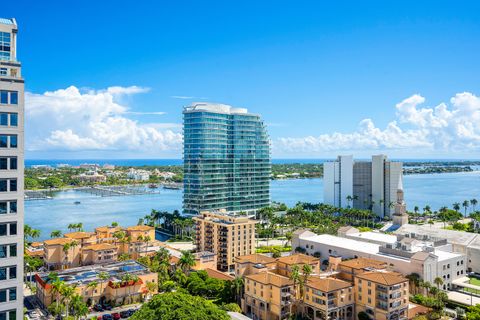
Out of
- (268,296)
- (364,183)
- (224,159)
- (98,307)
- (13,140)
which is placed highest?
(13,140)

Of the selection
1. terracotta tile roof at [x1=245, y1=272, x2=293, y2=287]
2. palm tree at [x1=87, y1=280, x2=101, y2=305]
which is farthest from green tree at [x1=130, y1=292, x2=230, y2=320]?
palm tree at [x1=87, y1=280, x2=101, y2=305]

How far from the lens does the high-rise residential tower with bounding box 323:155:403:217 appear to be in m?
112

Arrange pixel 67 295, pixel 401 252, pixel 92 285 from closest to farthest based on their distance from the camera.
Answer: pixel 67 295, pixel 92 285, pixel 401 252

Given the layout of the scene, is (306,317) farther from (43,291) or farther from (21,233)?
(21,233)

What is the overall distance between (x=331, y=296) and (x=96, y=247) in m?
36.6

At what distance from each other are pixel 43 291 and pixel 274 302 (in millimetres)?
26453

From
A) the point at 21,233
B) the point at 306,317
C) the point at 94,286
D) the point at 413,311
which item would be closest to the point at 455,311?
the point at 413,311

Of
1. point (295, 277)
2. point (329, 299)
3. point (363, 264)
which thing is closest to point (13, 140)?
point (295, 277)

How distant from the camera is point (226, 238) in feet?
213

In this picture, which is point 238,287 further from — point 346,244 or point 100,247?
point 100,247

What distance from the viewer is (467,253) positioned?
60062 mm

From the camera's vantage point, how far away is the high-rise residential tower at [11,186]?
757 inches

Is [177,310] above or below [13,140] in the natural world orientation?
below

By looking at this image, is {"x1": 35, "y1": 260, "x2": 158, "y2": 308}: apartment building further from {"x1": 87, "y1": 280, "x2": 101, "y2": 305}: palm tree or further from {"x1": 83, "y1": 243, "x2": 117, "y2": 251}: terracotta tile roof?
{"x1": 83, "y1": 243, "x2": 117, "y2": 251}: terracotta tile roof
